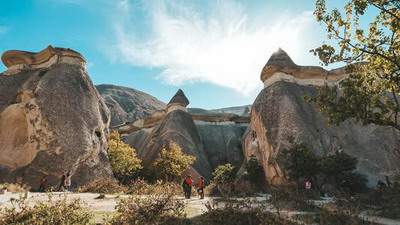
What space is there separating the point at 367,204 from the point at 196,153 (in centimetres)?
2934

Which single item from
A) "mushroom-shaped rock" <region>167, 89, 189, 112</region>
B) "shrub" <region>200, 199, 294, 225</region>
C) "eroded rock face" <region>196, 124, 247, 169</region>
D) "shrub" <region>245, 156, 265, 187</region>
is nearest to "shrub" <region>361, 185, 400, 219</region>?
"shrub" <region>200, 199, 294, 225</region>

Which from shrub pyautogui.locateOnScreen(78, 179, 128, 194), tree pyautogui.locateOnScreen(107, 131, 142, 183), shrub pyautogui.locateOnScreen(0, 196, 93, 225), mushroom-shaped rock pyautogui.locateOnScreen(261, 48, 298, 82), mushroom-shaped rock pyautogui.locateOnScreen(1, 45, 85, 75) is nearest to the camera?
shrub pyautogui.locateOnScreen(0, 196, 93, 225)

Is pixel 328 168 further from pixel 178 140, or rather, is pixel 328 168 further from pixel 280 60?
pixel 178 140

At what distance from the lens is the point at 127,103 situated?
347 ft

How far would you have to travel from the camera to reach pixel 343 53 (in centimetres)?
1678

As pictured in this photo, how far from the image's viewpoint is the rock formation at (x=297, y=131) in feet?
109

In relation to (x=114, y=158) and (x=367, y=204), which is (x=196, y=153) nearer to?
(x=114, y=158)

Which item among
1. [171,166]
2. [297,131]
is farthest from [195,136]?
[297,131]

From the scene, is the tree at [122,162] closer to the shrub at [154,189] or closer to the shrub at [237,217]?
the shrub at [154,189]

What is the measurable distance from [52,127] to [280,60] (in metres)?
24.7

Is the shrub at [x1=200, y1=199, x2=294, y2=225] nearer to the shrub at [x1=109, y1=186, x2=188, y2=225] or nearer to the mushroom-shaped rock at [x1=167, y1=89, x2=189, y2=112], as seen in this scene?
the shrub at [x1=109, y1=186, x2=188, y2=225]

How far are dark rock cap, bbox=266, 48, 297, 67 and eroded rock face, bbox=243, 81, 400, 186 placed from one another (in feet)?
7.78

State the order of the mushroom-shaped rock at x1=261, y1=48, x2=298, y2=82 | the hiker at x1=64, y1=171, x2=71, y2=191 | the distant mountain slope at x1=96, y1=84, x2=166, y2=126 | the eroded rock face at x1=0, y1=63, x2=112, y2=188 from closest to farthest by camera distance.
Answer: the hiker at x1=64, y1=171, x2=71, y2=191, the eroded rock face at x1=0, y1=63, x2=112, y2=188, the mushroom-shaped rock at x1=261, y1=48, x2=298, y2=82, the distant mountain slope at x1=96, y1=84, x2=166, y2=126

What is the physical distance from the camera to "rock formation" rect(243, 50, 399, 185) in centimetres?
3322
